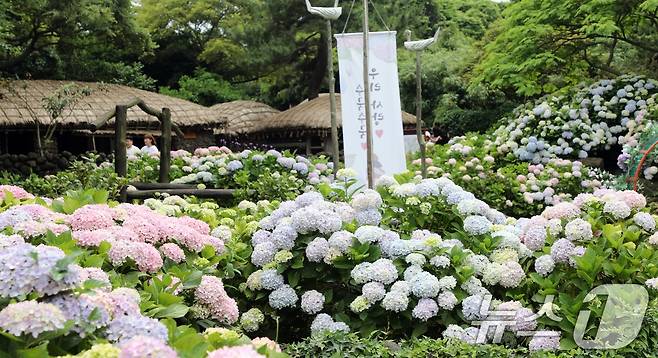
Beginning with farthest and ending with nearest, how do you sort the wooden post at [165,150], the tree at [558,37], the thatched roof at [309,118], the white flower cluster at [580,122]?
the thatched roof at [309,118], the tree at [558,37], the white flower cluster at [580,122], the wooden post at [165,150]

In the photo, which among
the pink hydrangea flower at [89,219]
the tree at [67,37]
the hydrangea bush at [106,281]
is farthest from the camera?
the tree at [67,37]

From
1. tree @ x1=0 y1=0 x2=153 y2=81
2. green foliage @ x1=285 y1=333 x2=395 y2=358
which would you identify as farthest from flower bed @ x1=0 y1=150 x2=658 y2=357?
tree @ x1=0 y1=0 x2=153 y2=81

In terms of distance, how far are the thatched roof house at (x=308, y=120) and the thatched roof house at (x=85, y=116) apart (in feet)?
6.02

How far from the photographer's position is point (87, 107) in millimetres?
16891

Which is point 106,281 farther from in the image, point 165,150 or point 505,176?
point 505,176

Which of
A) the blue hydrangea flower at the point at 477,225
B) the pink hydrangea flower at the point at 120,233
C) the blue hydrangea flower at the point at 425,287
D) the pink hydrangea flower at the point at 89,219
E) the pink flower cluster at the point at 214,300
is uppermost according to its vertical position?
the pink hydrangea flower at the point at 89,219

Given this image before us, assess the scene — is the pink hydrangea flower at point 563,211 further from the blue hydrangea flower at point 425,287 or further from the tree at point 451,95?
the tree at point 451,95

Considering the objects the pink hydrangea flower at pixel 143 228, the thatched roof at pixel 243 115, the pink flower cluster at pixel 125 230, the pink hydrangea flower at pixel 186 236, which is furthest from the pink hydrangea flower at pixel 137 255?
the thatched roof at pixel 243 115

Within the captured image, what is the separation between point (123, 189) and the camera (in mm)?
6418

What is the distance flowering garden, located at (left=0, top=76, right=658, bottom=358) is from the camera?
1671mm

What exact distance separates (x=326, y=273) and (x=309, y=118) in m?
16.9

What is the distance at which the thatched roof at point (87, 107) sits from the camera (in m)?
15.9

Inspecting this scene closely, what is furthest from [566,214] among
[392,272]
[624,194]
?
[392,272]

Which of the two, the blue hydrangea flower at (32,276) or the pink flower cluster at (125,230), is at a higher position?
the blue hydrangea flower at (32,276)
